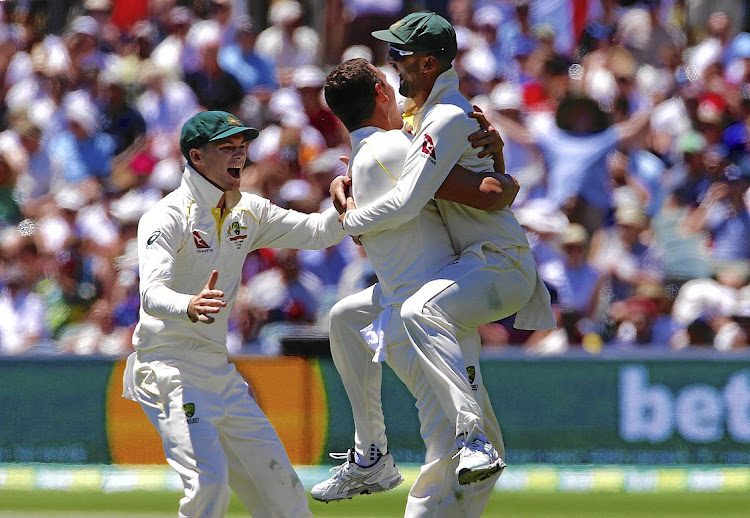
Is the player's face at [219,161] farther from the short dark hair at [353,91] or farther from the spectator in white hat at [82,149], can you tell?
the spectator in white hat at [82,149]

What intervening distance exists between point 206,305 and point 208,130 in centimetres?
100

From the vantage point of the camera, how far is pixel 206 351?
685 centimetres

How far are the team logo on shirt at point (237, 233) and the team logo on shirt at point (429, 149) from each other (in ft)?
4.33

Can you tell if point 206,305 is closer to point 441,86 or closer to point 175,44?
point 441,86

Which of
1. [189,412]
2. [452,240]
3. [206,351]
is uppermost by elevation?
[452,240]

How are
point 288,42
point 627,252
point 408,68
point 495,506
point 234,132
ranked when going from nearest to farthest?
point 408,68
point 234,132
point 495,506
point 627,252
point 288,42

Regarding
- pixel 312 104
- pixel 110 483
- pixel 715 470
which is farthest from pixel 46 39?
pixel 715 470

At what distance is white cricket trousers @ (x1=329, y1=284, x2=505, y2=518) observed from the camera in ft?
20.3

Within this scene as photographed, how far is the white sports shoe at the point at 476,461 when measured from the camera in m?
5.77

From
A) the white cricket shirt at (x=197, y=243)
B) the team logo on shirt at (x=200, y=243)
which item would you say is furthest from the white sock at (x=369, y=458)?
the team logo on shirt at (x=200, y=243)

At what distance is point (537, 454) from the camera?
32.6ft

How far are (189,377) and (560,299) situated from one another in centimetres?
437

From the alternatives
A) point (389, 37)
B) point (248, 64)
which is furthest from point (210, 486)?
point (248, 64)

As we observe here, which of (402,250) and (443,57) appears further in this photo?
(402,250)
